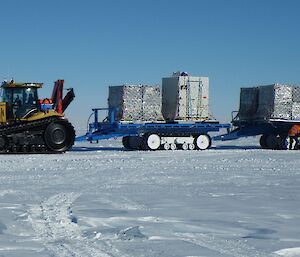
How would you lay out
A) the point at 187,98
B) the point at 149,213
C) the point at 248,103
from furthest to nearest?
the point at 248,103 < the point at 187,98 < the point at 149,213

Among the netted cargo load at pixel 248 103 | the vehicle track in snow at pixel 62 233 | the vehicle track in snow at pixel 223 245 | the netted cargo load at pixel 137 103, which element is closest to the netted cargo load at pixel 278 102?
the netted cargo load at pixel 248 103

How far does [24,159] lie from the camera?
58.6ft

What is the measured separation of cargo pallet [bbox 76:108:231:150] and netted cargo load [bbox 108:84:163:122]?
27 centimetres

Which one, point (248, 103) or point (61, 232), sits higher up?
point (248, 103)

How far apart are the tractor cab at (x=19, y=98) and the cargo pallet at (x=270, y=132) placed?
9099 mm

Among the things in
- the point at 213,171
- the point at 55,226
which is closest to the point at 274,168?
the point at 213,171

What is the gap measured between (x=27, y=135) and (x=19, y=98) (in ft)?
4.33

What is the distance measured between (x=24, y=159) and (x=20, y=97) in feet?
11.9

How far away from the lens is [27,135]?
20.9 meters

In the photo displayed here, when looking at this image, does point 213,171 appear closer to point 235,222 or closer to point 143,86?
point 235,222

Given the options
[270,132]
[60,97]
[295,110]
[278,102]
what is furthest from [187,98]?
[60,97]

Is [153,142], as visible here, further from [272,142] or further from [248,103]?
[272,142]

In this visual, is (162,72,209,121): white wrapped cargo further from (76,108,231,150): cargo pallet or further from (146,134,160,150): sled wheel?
(146,134,160,150): sled wheel

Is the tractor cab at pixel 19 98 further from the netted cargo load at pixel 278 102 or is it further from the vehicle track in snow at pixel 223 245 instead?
the vehicle track in snow at pixel 223 245
